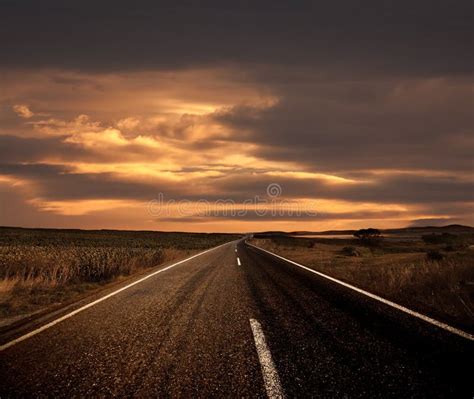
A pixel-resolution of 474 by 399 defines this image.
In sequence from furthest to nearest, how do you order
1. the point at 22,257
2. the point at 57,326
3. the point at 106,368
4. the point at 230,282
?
the point at 22,257 → the point at 230,282 → the point at 57,326 → the point at 106,368

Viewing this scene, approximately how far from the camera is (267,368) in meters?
3.60

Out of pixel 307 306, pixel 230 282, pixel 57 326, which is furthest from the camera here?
pixel 230 282

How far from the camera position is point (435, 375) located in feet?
11.0

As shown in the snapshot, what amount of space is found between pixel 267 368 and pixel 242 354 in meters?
0.54

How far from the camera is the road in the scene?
10.6 feet

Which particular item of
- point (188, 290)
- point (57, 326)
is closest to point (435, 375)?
point (57, 326)

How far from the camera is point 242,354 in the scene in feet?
13.3

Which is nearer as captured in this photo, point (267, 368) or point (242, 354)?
point (267, 368)

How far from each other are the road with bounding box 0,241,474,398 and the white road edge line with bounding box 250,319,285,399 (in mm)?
11

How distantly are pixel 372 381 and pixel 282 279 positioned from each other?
23.6 ft

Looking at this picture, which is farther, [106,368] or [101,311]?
[101,311]

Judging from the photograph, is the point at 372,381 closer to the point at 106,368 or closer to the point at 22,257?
the point at 106,368

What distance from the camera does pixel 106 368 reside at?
12.5 feet

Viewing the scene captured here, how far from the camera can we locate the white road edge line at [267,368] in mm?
3074
